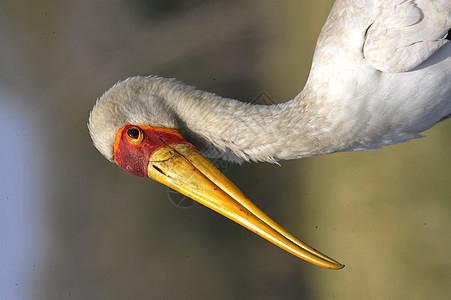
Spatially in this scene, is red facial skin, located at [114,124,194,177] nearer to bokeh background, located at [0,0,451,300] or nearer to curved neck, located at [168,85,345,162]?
curved neck, located at [168,85,345,162]

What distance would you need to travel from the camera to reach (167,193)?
2.12 metres

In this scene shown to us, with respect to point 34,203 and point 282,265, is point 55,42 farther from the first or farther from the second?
point 282,265

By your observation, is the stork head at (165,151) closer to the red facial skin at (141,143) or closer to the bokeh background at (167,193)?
the red facial skin at (141,143)

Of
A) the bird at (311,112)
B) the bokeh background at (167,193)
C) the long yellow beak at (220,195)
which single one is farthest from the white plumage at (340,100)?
the bokeh background at (167,193)

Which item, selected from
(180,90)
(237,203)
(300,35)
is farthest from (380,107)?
(300,35)

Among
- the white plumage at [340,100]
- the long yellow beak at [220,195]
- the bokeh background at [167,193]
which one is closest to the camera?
the white plumage at [340,100]

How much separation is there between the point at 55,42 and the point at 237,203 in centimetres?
156

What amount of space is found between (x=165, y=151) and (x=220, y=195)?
0.72ft

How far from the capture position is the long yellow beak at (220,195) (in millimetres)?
1077

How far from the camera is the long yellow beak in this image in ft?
3.53

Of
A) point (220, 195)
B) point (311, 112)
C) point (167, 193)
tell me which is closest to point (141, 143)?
point (220, 195)

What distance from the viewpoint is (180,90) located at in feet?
3.87

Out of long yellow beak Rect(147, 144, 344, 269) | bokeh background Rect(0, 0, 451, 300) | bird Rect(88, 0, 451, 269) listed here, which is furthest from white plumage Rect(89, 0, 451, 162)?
bokeh background Rect(0, 0, 451, 300)

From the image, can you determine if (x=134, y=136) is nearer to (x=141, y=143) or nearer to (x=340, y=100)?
(x=141, y=143)
